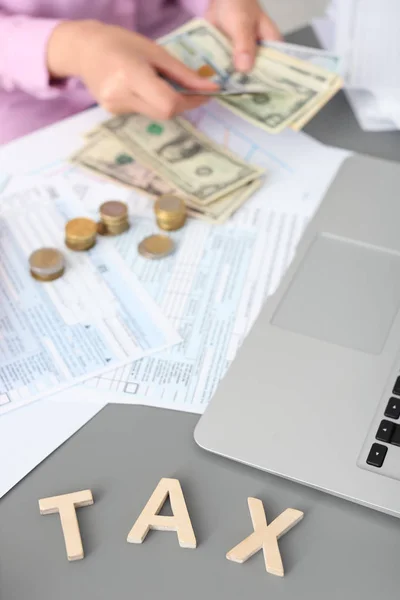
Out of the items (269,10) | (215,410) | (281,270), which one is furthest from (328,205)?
(269,10)

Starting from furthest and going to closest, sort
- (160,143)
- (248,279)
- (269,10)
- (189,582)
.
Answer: (269,10), (160,143), (248,279), (189,582)

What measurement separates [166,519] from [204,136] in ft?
1.89

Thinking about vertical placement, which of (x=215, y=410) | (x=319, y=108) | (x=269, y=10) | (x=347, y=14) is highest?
(x=347, y=14)

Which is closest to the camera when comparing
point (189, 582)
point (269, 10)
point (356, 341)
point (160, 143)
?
point (189, 582)

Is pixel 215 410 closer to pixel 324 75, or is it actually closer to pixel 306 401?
pixel 306 401

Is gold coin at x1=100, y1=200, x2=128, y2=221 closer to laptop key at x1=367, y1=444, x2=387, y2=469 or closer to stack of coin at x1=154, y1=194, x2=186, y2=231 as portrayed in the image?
stack of coin at x1=154, y1=194, x2=186, y2=231

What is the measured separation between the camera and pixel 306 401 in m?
0.60

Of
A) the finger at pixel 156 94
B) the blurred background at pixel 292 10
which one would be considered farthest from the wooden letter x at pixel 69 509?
the blurred background at pixel 292 10

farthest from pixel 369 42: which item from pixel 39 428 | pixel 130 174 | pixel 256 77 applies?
pixel 39 428

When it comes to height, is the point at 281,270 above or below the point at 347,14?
below

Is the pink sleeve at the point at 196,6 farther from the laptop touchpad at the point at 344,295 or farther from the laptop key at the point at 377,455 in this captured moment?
the laptop key at the point at 377,455

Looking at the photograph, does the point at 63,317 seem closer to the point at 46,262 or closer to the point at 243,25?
the point at 46,262

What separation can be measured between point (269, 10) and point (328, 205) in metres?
1.92

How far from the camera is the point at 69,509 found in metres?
0.55
